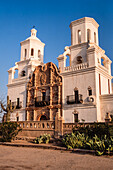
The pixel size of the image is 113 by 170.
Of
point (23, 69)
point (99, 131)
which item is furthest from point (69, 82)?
point (99, 131)

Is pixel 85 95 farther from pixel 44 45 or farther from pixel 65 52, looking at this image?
pixel 44 45

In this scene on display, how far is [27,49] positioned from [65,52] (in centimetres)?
779

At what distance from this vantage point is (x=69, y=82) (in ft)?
76.5

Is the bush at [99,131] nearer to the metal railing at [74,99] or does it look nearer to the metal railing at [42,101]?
the metal railing at [74,99]

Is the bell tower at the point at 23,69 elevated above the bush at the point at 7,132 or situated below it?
above

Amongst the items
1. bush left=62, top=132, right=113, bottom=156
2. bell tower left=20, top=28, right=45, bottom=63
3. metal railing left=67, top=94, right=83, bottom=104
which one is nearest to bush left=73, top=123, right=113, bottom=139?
bush left=62, top=132, right=113, bottom=156

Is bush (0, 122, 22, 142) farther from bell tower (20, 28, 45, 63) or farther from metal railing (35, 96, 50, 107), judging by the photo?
bell tower (20, 28, 45, 63)

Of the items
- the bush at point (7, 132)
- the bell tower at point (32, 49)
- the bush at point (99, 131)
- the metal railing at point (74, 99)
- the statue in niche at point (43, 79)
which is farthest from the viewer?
the bell tower at point (32, 49)

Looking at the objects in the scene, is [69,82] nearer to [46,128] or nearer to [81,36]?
[81,36]

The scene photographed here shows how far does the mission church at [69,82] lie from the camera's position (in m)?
21.1

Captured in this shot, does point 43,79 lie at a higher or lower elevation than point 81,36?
lower

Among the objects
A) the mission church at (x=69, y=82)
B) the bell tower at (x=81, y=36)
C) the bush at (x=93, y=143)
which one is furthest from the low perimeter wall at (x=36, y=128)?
the bell tower at (x=81, y=36)

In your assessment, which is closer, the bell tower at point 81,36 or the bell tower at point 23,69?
the bell tower at point 81,36

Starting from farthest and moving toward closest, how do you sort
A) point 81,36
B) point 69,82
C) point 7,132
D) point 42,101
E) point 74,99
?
point 81,36
point 42,101
point 69,82
point 74,99
point 7,132
